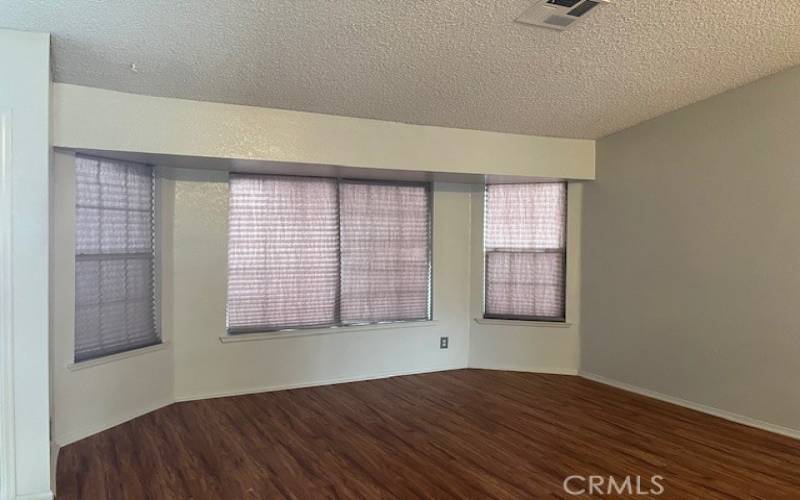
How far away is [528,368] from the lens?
5355 millimetres

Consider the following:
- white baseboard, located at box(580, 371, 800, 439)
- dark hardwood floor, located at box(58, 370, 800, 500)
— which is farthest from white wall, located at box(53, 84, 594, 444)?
white baseboard, located at box(580, 371, 800, 439)

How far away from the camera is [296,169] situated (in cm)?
425

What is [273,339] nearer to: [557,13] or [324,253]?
[324,253]

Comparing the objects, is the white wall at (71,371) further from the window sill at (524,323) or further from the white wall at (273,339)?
the window sill at (524,323)

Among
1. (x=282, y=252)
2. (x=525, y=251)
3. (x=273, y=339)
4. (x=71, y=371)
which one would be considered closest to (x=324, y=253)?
(x=282, y=252)

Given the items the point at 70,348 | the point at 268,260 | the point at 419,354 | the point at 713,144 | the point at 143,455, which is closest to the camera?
the point at 143,455

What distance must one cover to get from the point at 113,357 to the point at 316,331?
66.2 inches

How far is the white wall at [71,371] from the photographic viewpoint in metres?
3.32

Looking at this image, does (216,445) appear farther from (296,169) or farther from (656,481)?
(656,481)

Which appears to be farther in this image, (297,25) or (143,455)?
(143,455)

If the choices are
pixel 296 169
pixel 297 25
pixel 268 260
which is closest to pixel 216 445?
pixel 268 260

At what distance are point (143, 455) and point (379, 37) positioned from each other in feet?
9.56

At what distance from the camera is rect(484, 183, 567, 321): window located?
17.5 feet

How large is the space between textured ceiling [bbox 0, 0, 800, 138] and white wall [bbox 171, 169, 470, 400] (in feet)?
3.93
